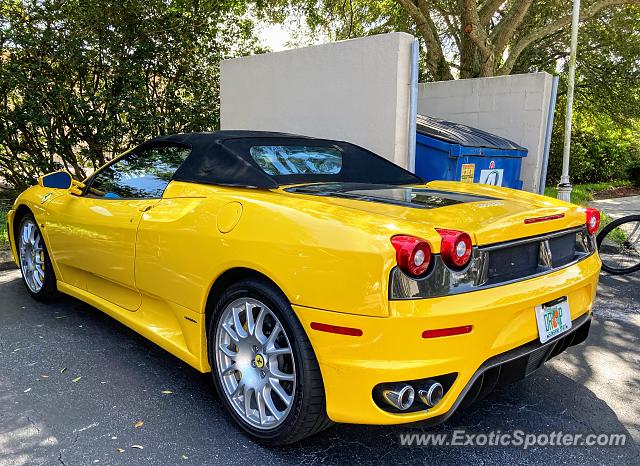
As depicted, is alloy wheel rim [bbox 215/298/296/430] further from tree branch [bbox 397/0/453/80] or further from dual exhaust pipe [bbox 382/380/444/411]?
tree branch [bbox 397/0/453/80]

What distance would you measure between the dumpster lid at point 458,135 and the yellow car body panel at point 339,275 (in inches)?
97.2

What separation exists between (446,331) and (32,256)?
367 centimetres

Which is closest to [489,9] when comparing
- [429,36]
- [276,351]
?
[429,36]

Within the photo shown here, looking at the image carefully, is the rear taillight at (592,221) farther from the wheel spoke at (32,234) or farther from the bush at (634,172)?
the bush at (634,172)

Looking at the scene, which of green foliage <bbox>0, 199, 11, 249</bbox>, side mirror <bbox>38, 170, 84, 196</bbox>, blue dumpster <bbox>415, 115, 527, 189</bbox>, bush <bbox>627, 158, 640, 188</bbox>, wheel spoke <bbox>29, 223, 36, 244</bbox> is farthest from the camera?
bush <bbox>627, 158, 640, 188</bbox>

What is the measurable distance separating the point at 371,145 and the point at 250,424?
3.85 metres

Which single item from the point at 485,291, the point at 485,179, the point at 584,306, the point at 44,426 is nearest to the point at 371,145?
the point at 485,179

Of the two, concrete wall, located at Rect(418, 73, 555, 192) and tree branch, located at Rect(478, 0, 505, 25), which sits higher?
tree branch, located at Rect(478, 0, 505, 25)

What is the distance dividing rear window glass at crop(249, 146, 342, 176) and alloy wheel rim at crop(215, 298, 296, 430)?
0.93 meters

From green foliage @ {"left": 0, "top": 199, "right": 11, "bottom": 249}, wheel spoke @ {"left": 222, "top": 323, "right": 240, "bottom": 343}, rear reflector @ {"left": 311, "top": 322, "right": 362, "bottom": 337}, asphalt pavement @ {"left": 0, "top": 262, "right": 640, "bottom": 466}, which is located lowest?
asphalt pavement @ {"left": 0, "top": 262, "right": 640, "bottom": 466}

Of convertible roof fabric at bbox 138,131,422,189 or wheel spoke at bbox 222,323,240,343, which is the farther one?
convertible roof fabric at bbox 138,131,422,189

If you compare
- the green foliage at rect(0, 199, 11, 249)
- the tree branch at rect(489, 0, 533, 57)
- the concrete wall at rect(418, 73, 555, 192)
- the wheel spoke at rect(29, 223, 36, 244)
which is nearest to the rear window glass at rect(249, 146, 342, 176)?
the wheel spoke at rect(29, 223, 36, 244)

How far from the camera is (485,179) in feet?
19.5

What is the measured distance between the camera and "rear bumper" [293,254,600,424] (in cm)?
191
